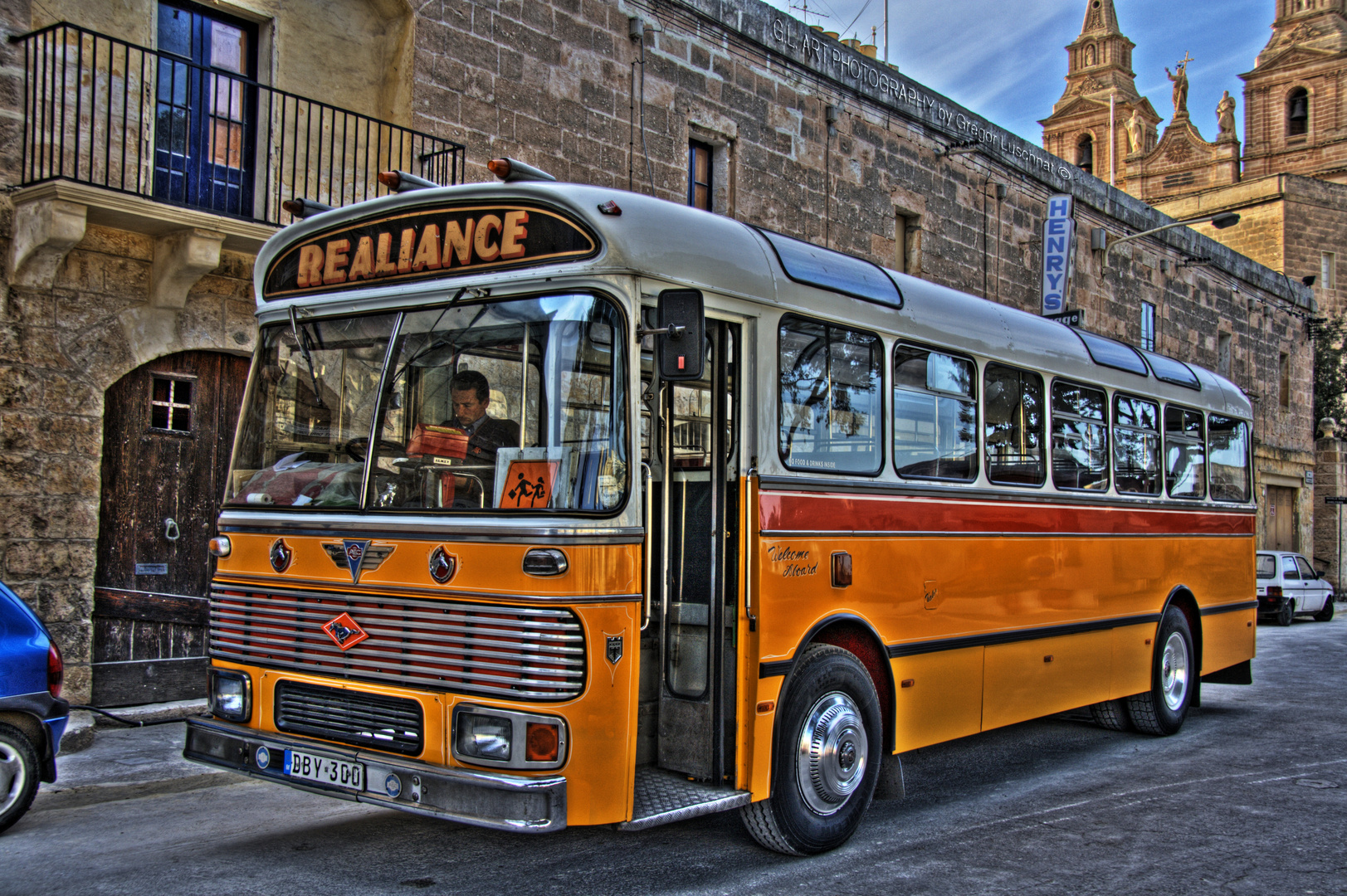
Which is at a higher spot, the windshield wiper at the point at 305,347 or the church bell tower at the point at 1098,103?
the church bell tower at the point at 1098,103

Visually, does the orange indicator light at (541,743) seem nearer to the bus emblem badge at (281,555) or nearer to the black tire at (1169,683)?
the bus emblem badge at (281,555)

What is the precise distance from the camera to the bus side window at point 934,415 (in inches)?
251

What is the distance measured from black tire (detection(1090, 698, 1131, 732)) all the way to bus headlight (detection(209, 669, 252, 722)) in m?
6.90

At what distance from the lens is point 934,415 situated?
21.8 ft

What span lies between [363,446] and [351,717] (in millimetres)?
1176

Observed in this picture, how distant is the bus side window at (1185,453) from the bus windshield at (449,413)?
6467 mm

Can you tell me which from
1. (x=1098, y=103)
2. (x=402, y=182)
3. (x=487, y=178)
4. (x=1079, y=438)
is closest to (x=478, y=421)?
(x=402, y=182)

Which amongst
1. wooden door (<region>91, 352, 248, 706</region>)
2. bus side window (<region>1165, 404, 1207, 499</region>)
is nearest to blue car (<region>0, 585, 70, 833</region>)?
wooden door (<region>91, 352, 248, 706</region>)

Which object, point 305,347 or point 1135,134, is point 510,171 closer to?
point 305,347

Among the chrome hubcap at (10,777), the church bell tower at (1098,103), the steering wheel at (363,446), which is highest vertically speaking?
the church bell tower at (1098,103)

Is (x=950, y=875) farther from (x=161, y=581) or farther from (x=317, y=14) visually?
(x=317, y=14)

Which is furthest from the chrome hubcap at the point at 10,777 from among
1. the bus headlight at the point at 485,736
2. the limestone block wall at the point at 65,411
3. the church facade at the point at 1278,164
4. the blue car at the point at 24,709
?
the church facade at the point at 1278,164

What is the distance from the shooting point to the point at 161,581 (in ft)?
31.9

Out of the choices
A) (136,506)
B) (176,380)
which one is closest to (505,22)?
(176,380)
